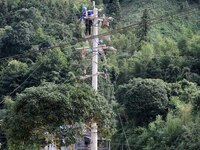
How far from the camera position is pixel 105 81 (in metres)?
33.1

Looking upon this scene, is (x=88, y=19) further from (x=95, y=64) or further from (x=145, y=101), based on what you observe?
(x=145, y=101)

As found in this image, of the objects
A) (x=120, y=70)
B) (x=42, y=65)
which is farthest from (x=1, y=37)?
(x=120, y=70)

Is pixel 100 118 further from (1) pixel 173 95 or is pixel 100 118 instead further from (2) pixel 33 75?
(2) pixel 33 75

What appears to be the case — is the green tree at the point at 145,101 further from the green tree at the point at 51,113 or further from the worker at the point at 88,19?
the worker at the point at 88,19

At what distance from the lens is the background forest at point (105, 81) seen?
1645 cm

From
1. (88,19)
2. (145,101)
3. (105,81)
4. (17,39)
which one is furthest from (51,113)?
(17,39)

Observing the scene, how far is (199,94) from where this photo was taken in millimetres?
28203

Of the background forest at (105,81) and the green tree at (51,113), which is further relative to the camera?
the background forest at (105,81)

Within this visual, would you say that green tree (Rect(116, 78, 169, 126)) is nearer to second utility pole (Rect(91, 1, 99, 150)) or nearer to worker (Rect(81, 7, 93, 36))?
second utility pole (Rect(91, 1, 99, 150))

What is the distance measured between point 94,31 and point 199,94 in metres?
12.7

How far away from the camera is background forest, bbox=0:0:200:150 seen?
54.0 ft

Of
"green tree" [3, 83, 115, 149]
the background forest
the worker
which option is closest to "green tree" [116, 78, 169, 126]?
the background forest

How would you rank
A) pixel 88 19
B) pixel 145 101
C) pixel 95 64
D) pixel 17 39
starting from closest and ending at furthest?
pixel 95 64, pixel 88 19, pixel 145 101, pixel 17 39

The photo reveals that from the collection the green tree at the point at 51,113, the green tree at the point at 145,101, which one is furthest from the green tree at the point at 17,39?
the green tree at the point at 51,113
